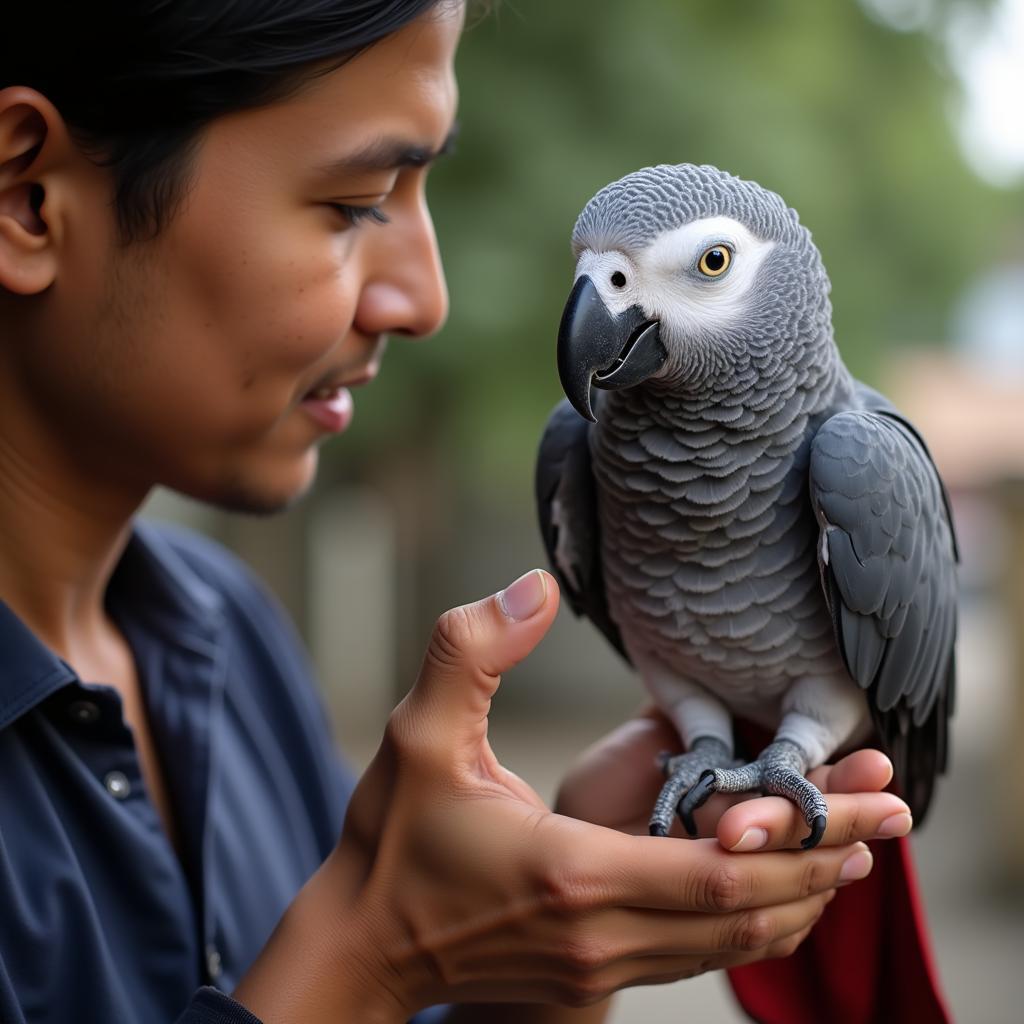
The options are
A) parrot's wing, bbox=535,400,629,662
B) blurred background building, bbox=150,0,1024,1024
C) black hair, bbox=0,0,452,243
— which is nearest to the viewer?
black hair, bbox=0,0,452,243

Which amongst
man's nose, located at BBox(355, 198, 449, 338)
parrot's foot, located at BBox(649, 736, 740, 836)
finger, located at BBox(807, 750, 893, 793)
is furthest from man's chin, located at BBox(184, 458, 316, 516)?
finger, located at BBox(807, 750, 893, 793)

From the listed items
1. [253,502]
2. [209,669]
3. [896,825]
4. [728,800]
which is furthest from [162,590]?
[896,825]

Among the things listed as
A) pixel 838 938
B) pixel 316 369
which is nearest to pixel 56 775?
pixel 316 369

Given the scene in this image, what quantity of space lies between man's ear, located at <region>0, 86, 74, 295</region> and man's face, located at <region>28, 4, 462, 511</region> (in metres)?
0.02

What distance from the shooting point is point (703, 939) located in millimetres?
708

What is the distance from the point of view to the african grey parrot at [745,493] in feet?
2.33

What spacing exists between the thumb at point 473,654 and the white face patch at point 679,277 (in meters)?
0.19

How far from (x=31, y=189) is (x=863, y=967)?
2.92 feet

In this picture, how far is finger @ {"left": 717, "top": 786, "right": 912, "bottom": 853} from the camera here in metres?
0.67

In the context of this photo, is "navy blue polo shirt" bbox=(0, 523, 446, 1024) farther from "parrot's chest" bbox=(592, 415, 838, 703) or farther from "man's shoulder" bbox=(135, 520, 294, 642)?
"parrot's chest" bbox=(592, 415, 838, 703)

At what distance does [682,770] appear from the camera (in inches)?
30.8

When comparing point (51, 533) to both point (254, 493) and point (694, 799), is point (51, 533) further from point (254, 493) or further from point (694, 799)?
point (694, 799)

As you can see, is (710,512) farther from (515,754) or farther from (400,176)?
(515,754)

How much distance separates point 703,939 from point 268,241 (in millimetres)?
572
